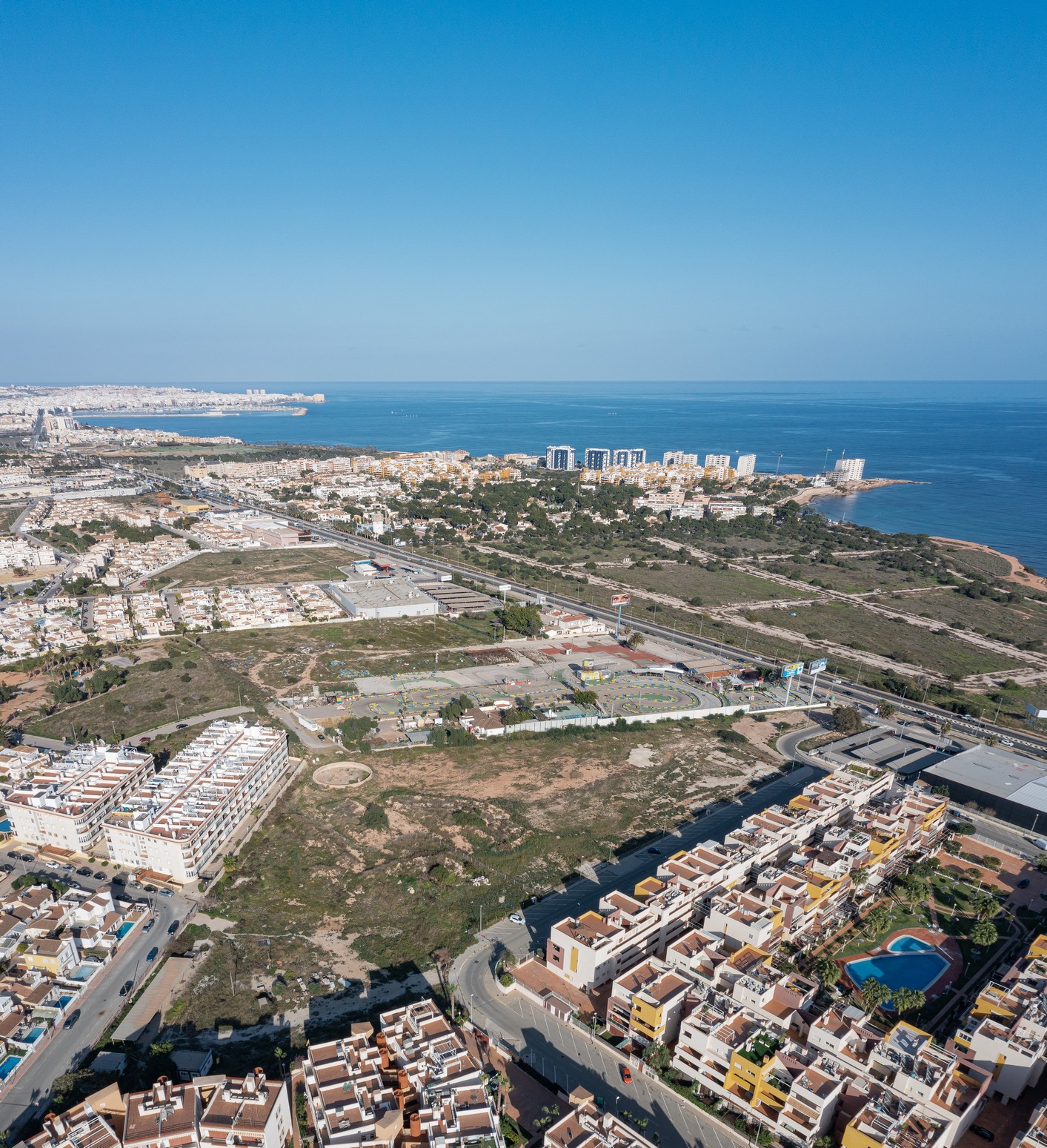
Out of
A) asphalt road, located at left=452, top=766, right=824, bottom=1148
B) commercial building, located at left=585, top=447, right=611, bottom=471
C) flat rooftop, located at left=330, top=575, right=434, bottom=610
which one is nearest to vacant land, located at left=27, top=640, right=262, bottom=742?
flat rooftop, located at left=330, top=575, right=434, bottom=610

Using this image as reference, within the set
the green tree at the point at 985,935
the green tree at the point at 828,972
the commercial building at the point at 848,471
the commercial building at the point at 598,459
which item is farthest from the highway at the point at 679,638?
the commercial building at the point at 848,471

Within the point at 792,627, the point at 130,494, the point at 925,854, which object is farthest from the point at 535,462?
the point at 925,854

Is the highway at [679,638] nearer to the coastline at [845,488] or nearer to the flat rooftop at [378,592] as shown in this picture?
the flat rooftop at [378,592]

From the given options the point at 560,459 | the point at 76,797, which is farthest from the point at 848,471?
the point at 76,797

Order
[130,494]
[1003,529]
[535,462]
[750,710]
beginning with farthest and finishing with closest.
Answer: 1. [535,462]
2. [130,494]
3. [1003,529]
4. [750,710]

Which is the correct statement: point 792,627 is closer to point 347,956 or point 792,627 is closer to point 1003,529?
point 347,956

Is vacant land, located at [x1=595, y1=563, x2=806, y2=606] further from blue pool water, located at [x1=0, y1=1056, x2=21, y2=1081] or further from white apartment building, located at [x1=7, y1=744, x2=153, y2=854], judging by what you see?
blue pool water, located at [x1=0, y1=1056, x2=21, y2=1081]
